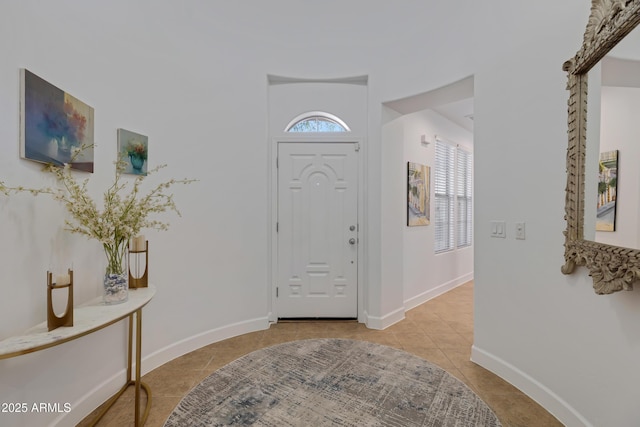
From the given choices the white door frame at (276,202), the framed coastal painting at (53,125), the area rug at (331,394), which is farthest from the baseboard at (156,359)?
the framed coastal painting at (53,125)

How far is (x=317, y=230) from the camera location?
3.24 metres

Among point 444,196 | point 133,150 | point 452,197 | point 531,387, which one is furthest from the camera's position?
point 452,197

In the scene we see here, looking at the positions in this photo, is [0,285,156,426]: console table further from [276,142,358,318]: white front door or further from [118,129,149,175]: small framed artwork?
[276,142,358,318]: white front door

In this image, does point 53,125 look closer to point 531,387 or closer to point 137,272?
point 137,272

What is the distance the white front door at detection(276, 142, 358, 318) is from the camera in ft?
10.5

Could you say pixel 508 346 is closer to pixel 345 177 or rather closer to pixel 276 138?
pixel 345 177

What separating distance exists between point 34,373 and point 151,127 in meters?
1.71

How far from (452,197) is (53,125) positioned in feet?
15.3

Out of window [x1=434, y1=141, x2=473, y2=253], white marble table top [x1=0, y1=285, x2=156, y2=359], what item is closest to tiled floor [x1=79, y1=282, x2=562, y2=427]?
white marble table top [x1=0, y1=285, x2=156, y2=359]

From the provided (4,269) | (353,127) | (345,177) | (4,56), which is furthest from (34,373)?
(353,127)

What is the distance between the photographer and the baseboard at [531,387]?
5.41ft

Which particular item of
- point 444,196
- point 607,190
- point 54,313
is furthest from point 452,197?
point 54,313

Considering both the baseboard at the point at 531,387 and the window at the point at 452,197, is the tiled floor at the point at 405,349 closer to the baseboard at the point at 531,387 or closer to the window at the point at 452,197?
the baseboard at the point at 531,387

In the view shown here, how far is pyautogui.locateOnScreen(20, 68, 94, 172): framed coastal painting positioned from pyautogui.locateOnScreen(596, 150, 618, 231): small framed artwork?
2739mm
